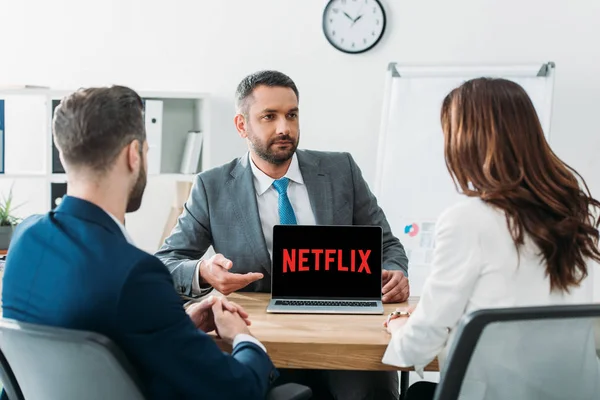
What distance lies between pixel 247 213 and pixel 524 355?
127cm

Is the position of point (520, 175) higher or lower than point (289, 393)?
higher

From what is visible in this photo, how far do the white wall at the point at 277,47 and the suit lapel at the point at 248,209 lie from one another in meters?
1.76

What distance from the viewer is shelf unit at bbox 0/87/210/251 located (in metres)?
4.08

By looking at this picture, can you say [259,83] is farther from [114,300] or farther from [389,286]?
[114,300]

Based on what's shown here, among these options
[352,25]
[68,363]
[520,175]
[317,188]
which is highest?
[352,25]

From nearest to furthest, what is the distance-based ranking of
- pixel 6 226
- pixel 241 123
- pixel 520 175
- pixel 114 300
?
pixel 114 300 → pixel 520 175 → pixel 241 123 → pixel 6 226

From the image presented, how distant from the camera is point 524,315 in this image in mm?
1340

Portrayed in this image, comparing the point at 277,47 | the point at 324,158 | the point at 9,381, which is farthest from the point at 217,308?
the point at 277,47

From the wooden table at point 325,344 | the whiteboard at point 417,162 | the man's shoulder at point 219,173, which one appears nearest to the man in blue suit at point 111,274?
the wooden table at point 325,344

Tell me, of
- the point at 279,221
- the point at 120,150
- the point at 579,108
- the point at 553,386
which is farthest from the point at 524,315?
the point at 579,108

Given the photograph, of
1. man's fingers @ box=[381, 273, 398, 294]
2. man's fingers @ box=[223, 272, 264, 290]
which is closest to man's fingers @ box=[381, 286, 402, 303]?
man's fingers @ box=[381, 273, 398, 294]

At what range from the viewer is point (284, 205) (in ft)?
8.55

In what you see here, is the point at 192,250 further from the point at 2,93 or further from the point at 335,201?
the point at 2,93

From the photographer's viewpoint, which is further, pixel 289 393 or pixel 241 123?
pixel 241 123
